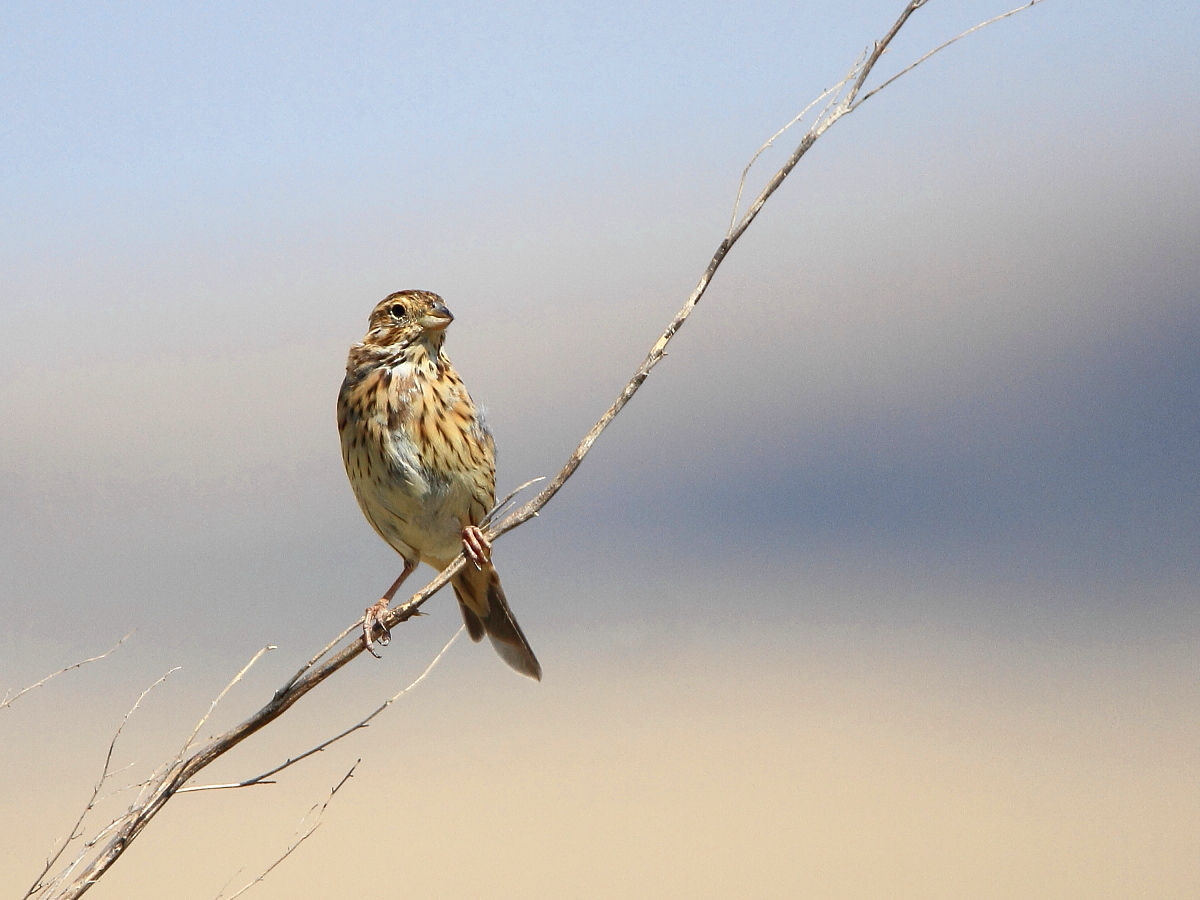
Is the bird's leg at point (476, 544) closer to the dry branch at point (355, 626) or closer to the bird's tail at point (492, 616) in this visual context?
the bird's tail at point (492, 616)

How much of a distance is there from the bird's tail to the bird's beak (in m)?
0.89

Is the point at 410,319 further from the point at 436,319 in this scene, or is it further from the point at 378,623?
the point at 378,623

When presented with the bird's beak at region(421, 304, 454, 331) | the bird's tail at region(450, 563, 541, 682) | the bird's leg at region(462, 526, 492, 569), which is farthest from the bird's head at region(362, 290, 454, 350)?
the bird's tail at region(450, 563, 541, 682)

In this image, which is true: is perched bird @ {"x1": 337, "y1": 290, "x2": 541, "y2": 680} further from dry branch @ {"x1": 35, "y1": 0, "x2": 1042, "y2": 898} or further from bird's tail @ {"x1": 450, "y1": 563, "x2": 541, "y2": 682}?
dry branch @ {"x1": 35, "y1": 0, "x2": 1042, "y2": 898}

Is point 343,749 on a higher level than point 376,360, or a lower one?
higher

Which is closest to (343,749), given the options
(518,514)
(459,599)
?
(459,599)

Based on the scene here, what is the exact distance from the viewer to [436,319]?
4383 mm

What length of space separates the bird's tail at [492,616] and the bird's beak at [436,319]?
89 centimetres

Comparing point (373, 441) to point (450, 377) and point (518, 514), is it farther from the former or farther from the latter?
point (518, 514)

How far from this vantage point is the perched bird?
441 cm

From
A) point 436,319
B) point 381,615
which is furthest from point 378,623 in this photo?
point 436,319

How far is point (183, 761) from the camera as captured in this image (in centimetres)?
238

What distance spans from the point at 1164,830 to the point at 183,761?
22.2m

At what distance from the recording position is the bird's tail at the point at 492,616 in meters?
4.57
